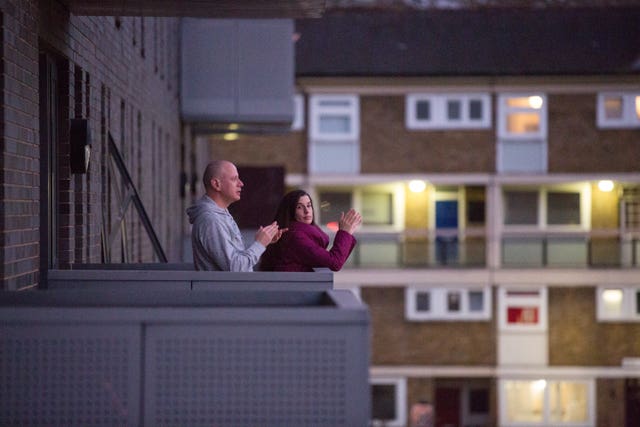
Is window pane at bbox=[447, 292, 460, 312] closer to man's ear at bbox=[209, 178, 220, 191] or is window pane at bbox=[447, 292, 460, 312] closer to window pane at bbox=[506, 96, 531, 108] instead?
window pane at bbox=[506, 96, 531, 108]

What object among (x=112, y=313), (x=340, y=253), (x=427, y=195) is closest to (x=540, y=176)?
(x=427, y=195)

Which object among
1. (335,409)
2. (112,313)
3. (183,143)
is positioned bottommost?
(335,409)

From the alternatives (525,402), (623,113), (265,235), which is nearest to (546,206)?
(623,113)

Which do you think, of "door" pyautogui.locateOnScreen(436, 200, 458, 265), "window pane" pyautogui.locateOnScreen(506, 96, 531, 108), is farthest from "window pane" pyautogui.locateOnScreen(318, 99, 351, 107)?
"window pane" pyautogui.locateOnScreen(506, 96, 531, 108)

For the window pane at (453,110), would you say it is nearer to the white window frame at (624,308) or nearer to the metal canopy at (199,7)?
the white window frame at (624,308)

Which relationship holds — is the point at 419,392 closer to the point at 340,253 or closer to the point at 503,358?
the point at 503,358

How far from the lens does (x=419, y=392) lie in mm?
35781

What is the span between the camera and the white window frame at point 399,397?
35.6 m

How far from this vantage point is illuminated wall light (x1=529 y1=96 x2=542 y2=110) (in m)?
36.4

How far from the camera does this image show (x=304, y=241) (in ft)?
23.7

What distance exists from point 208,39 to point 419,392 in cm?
1827

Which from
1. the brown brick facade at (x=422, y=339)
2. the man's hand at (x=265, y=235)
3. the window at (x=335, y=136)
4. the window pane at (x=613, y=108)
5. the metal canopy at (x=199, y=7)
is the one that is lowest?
the brown brick facade at (x=422, y=339)

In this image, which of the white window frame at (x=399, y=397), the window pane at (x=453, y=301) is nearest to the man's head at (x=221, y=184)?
the white window frame at (x=399, y=397)

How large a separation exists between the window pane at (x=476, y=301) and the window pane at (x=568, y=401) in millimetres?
2918
